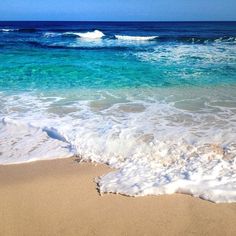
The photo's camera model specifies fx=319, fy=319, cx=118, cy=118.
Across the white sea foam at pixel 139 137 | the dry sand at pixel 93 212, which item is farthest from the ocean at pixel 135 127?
the dry sand at pixel 93 212

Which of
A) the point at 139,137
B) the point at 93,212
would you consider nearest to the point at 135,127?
the point at 139,137

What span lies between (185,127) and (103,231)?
2.98m

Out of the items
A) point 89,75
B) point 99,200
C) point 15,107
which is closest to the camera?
point 99,200

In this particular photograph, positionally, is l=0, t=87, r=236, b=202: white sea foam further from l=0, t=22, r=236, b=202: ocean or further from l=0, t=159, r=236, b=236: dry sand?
l=0, t=159, r=236, b=236: dry sand

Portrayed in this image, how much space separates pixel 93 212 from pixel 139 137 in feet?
6.58

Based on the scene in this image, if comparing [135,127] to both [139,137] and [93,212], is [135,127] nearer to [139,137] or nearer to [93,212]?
[139,137]

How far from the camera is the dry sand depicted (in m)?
2.84

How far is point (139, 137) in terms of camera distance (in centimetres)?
492

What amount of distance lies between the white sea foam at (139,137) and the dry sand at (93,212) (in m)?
0.18

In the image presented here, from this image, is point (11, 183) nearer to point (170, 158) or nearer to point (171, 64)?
point (170, 158)

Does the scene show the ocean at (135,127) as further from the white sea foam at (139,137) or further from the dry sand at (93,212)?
the dry sand at (93,212)

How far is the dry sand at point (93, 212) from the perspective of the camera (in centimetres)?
284

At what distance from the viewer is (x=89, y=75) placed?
36.5 ft

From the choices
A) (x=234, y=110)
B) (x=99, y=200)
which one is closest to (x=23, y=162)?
(x=99, y=200)
